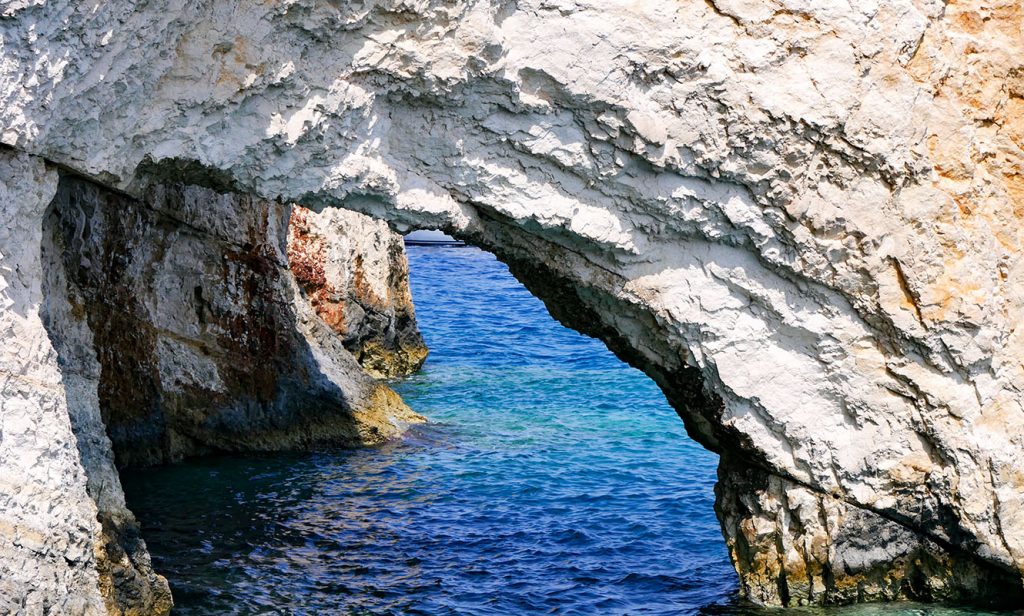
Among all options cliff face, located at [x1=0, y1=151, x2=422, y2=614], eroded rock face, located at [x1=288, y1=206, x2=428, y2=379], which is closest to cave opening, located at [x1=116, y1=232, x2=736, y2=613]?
cliff face, located at [x1=0, y1=151, x2=422, y2=614]

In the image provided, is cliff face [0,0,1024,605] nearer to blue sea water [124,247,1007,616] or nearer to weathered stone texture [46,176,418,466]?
blue sea water [124,247,1007,616]

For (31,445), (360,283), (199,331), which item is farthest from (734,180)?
(360,283)

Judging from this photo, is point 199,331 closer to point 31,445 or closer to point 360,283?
point 360,283

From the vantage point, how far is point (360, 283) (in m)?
19.6

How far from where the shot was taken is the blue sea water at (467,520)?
33.4ft

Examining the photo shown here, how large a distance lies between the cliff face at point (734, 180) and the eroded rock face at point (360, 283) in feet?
31.0

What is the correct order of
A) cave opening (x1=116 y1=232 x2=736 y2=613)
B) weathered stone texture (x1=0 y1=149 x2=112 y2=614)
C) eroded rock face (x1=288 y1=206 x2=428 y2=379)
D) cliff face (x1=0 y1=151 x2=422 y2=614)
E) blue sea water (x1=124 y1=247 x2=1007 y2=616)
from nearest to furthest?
weathered stone texture (x1=0 y1=149 x2=112 y2=614) < cliff face (x1=0 y1=151 x2=422 y2=614) < blue sea water (x1=124 y1=247 x2=1007 y2=616) < cave opening (x1=116 y1=232 x2=736 y2=613) < eroded rock face (x1=288 y1=206 x2=428 y2=379)

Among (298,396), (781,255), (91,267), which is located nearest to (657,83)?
(781,255)

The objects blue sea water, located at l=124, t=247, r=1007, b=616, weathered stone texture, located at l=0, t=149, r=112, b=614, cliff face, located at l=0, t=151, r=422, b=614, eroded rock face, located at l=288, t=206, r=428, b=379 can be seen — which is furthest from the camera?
eroded rock face, located at l=288, t=206, r=428, b=379

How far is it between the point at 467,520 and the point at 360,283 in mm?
7924

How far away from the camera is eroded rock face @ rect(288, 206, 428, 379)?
60.8ft

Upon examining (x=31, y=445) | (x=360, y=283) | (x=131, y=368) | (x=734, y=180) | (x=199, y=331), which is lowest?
(x=131, y=368)

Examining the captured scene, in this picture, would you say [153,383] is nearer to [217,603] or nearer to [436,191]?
[217,603]

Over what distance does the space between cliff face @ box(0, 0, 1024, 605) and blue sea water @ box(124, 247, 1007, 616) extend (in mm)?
1249
